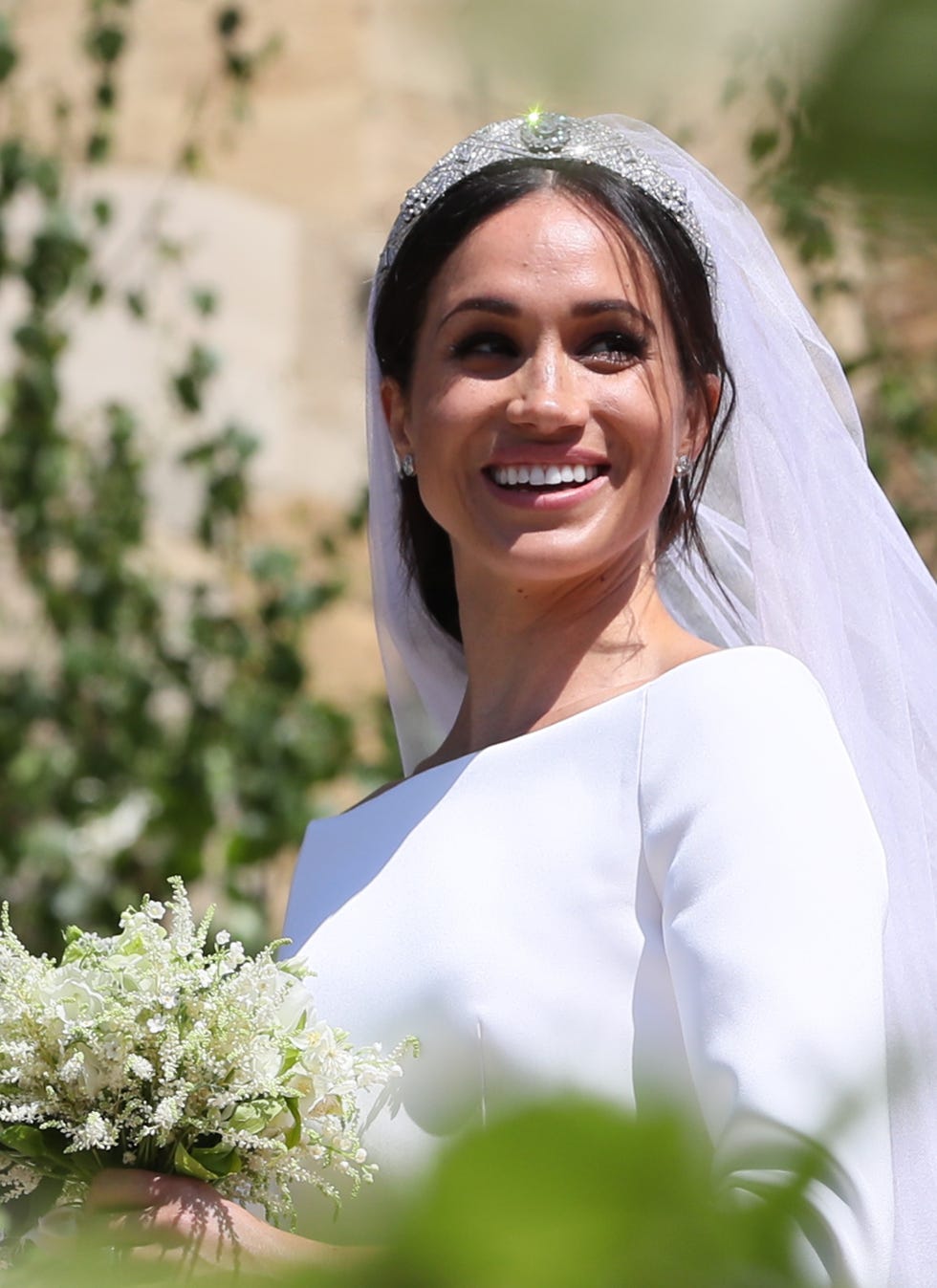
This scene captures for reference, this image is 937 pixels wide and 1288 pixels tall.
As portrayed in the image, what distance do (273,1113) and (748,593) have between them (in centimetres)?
106

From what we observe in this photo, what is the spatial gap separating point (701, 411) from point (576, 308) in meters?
0.26

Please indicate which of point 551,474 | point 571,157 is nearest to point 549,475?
point 551,474

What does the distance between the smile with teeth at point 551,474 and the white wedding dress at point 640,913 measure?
0.86 feet

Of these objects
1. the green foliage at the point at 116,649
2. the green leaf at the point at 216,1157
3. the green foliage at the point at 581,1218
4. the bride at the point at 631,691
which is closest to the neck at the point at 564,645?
the bride at the point at 631,691

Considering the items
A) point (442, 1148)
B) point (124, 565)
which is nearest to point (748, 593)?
point (442, 1148)

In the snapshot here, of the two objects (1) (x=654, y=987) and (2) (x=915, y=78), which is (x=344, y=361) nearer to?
(1) (x=654, y=987)

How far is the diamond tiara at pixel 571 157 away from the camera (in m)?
2.23

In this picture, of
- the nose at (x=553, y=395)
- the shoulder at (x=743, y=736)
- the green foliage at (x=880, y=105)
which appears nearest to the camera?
the green foliage at (x=880, y=105)

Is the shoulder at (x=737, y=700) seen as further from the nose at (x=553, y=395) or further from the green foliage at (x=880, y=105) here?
the green foliage at (x=880, y=105)

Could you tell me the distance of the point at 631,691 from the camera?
206cm

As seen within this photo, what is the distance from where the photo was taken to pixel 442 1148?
0.25 meters

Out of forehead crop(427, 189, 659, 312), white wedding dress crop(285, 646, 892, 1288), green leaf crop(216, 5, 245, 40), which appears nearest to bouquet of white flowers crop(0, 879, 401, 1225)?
white wedding dress crop(285, 646, 892, 1288)

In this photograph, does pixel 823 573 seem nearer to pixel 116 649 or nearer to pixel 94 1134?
pixel 94 1134

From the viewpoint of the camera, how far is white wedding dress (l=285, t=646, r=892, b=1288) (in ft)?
5.32
